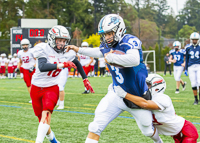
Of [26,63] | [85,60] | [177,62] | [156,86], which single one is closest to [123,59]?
[156,86]

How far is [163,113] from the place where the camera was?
342cm

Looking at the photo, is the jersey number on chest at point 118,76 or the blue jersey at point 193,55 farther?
the blue jersey at point 193,55

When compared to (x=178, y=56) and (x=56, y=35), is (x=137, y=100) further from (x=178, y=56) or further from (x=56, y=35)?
(x=178, y=56)

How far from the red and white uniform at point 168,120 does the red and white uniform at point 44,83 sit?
150cm

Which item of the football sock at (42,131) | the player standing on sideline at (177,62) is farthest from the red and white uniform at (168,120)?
the player standing on sideline at (177,62)

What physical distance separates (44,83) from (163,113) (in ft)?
5.96

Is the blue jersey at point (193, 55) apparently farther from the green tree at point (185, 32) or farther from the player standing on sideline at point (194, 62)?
the green tree at point (185, 32)

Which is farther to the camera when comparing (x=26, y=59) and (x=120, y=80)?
(x=26, y=59)

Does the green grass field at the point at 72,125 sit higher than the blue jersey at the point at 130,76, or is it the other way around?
the blue jersey at the point at 130,76

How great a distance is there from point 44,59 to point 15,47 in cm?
1910

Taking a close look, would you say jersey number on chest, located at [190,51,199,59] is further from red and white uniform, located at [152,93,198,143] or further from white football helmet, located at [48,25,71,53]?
red and white uniform, located at [152,93,198,143]

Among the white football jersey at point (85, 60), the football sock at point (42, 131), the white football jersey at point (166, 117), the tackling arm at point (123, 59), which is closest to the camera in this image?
the tackling arm at point (123, 59)

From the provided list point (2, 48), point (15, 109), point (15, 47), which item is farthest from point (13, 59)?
point (15, 109)

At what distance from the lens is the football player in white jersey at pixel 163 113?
3.31 metres
